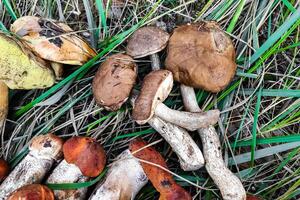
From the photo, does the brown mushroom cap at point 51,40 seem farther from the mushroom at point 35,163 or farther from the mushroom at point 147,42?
the mushroom at point 35,163

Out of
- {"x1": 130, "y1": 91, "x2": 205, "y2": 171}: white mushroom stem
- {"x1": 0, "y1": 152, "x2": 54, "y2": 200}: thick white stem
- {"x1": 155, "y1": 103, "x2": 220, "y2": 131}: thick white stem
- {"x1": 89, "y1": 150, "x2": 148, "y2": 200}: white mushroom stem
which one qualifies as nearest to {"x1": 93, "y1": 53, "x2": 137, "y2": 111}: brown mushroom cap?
{"x1": 130, "y1": 91, "x2": 205, "y2": 171}: white mushroom stem

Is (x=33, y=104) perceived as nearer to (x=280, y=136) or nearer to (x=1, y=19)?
(x=1, y=19)

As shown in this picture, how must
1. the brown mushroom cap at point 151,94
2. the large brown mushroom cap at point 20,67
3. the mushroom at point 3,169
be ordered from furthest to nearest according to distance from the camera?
the mushroom at point 3,169, the brown mushroom cap at point 151,94, the large brown mushroom cap at point 20,67

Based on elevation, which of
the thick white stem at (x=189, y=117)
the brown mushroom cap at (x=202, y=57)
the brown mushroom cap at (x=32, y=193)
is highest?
the brown mushroom cap at (x=202, y=57)

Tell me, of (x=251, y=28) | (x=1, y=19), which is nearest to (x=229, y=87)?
(x=251, y=28)

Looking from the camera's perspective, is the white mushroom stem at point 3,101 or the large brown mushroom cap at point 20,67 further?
the white mushroom stem at point 3,101

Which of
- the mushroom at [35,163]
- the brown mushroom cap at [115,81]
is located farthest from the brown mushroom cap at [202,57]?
the mushroom at [35,163]
